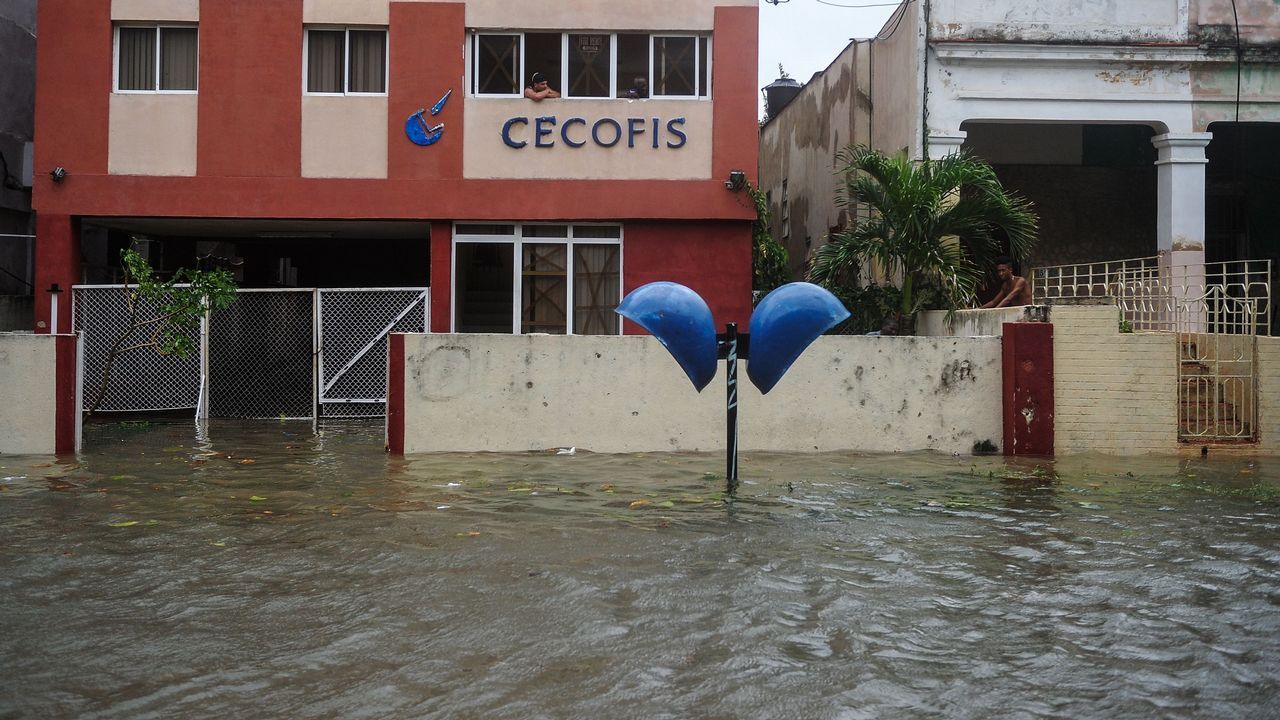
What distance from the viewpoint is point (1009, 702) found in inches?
164

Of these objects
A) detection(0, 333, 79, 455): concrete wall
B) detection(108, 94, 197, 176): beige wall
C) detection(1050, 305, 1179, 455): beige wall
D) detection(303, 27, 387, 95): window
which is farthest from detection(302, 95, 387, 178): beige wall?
detection(1050, 305, 1179, 455): beige wall

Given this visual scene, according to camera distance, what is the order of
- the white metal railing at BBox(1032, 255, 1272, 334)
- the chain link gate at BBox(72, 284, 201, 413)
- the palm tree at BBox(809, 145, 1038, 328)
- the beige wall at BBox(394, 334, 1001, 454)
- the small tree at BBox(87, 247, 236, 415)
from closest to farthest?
1. the beige wall at BBox(394, 334, 1001, 454)
2. the white metal railing at BBox(1032, 255, 1272, 334)
3. the small tree at BBox(87, 247, 236, 415)
4. the palm tree at BBox(809, 145, 1038, 328)
5. the chain link gate at BBox(72, 284, 201, 413)

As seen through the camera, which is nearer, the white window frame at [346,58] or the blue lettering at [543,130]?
the white window frame at [346,58]

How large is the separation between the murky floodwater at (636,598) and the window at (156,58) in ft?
31.4

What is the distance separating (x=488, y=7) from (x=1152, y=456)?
11.4 meters

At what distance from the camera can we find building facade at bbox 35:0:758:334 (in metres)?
17.7

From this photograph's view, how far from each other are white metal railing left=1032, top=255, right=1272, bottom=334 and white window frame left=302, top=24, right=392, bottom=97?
9.88 m

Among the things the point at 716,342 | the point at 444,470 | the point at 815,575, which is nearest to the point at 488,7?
the point at 444,470

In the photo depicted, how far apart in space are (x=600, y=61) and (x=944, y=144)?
17.4 feet

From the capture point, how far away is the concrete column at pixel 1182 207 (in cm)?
1692

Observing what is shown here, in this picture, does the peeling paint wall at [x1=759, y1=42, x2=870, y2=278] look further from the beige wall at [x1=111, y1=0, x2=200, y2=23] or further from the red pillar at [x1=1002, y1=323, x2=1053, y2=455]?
the beige wall at [x1=111, y1=0, x2=200, y2=23]

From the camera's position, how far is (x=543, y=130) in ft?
59.1

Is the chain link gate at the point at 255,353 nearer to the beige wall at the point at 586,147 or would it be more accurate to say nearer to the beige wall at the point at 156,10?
the beige wall at the point at 586,147

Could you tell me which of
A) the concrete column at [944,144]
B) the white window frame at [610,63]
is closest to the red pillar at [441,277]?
the white window frame at [610,63]
